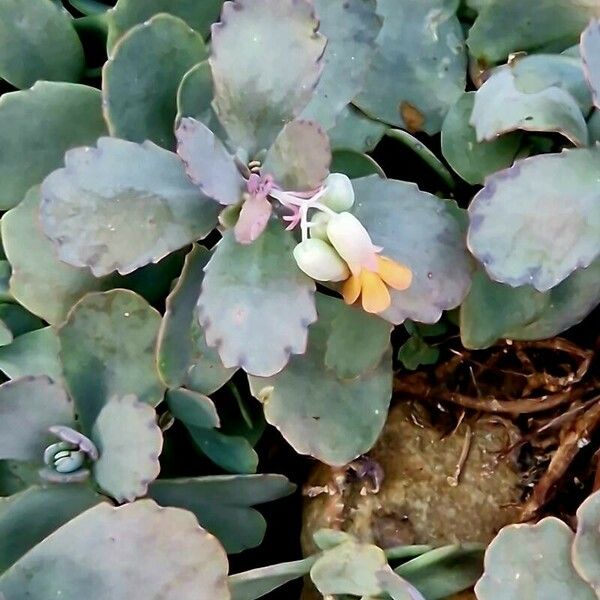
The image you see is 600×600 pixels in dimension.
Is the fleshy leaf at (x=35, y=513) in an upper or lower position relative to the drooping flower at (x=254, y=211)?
lower

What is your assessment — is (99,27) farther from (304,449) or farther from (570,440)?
(570,440)

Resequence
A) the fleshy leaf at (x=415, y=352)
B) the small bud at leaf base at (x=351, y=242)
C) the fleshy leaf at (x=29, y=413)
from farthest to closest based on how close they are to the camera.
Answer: the fleshy leaf at (x=415, y=352) → the fleshy leaf at (x=29, y=413) → the small bud at leaf base at (x=351, y=242)

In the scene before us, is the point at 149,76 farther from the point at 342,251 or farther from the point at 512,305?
the point at 512,305

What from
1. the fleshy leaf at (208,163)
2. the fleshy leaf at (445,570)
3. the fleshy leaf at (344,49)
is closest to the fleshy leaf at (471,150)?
the fleshy leaf at (344,49)

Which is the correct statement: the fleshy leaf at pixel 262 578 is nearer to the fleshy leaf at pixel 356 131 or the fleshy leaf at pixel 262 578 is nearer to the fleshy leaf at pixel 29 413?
the fleshy leaf at pixel 29 413

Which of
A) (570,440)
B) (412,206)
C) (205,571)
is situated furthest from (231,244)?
(570,440)

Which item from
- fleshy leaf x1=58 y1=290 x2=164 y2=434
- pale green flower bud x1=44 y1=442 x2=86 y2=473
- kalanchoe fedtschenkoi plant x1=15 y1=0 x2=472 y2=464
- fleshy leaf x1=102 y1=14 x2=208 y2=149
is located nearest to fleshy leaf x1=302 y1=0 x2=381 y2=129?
kalanchoe fedtschenkoi plant x1=15 y1=0 x2=472 y2=464

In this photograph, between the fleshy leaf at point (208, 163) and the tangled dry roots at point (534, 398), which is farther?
the tangled dry roots at point (534, 398)
